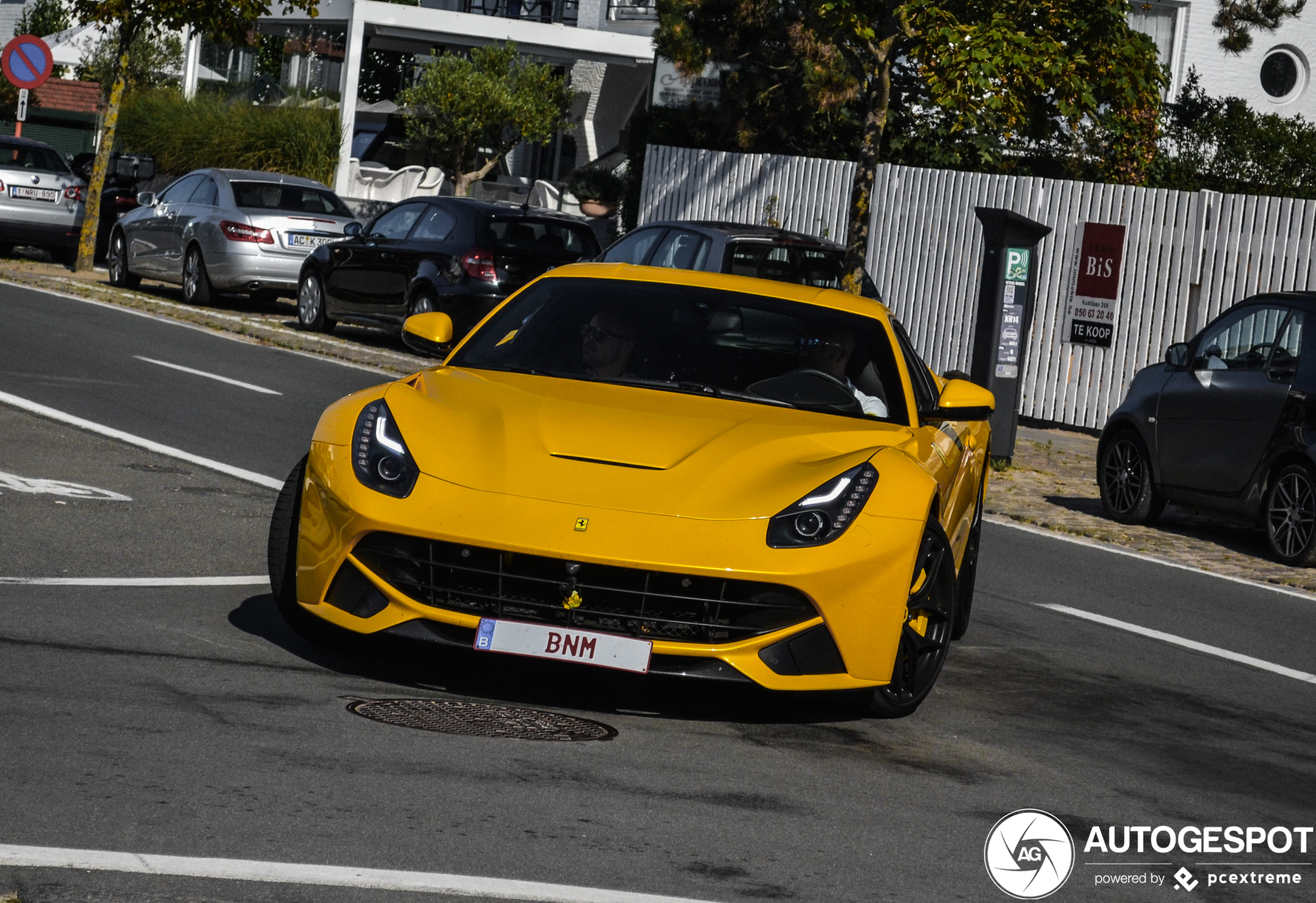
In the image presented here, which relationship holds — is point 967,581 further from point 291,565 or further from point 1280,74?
point 1280,74

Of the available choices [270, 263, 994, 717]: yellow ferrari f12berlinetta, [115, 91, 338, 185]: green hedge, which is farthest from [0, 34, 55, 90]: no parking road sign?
[270, 263, 994, 717]: yellow ferrari f12berlinetta

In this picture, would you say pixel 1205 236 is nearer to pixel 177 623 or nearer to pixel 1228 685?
pixel 1228 685

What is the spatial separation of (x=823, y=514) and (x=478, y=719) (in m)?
1.19

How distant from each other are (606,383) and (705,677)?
154cm

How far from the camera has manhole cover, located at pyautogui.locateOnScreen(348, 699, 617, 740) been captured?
539 centimetres

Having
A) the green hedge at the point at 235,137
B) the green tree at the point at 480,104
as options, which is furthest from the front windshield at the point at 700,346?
the green tree at the point at 480,104

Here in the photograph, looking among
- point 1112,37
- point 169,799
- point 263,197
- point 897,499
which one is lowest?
point 169,799

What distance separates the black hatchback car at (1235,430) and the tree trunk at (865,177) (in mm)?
4484

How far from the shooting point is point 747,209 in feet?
76.9

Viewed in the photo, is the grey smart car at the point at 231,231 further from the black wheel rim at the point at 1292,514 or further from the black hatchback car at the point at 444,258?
the black wheel rim at the point at 1292,514

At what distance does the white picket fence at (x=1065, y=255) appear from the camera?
17.4m

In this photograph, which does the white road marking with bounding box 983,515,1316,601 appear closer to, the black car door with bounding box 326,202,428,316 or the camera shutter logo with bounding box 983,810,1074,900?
the camera shutter logo with bounding box 983,810,1074,900

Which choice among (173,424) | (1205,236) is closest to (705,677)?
(173,424)

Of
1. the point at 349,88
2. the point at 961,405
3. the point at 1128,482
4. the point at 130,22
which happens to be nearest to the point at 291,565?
the point at 961,405
